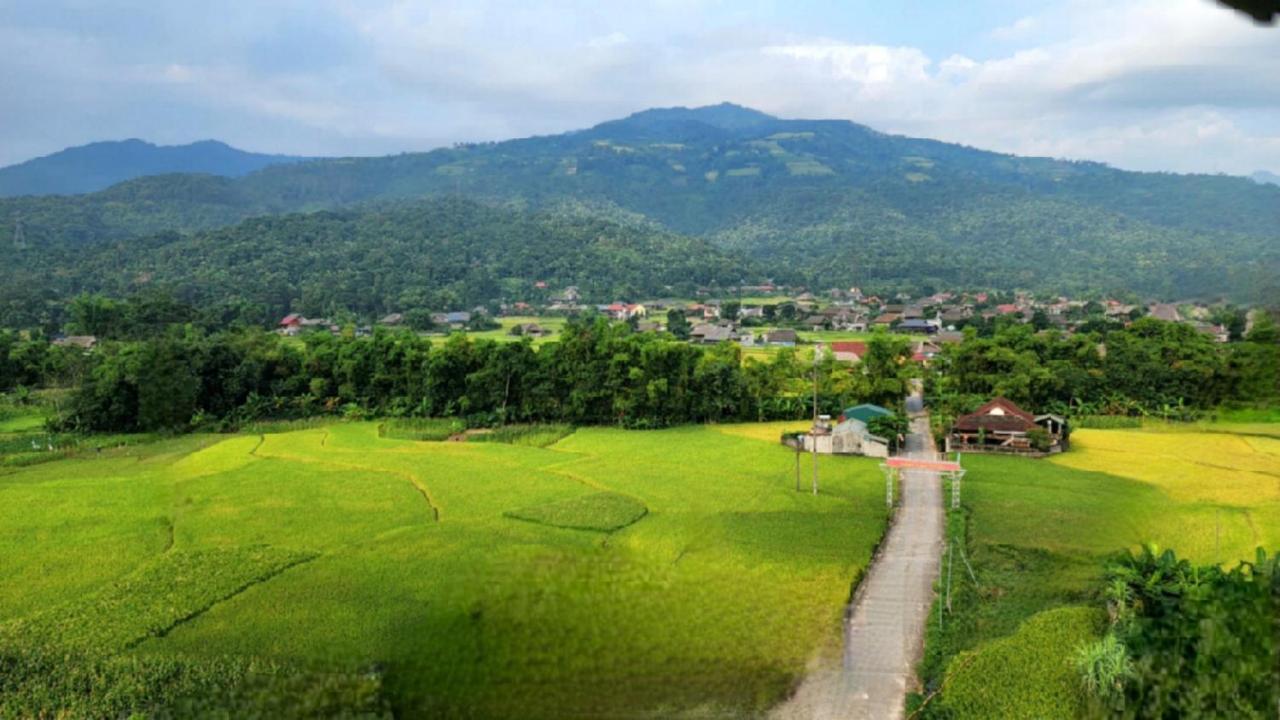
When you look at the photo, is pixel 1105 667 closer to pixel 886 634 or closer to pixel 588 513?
pixel 886 634

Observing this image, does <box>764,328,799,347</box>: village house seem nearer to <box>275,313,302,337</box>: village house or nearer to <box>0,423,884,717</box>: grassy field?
<box>0,423,884,717</box>: grassy field

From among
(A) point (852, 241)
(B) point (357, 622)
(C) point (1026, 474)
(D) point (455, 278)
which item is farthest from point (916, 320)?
(A) point (852, 241)

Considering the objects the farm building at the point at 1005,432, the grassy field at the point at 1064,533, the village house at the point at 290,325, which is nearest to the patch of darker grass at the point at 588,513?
the grassy field at the point at 1064,533

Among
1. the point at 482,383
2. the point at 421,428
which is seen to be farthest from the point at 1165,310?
the point at 482,383

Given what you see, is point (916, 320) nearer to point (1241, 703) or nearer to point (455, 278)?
point (455, 278)

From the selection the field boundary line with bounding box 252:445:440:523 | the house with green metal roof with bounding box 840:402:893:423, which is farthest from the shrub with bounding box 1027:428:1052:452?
the field boundary line with bounding box 252:445:440:523

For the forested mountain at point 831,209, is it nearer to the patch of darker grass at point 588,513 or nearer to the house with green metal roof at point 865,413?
the house with green metal roof at point 865,413
